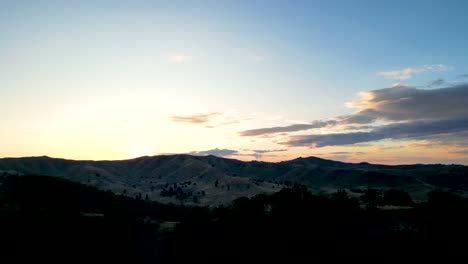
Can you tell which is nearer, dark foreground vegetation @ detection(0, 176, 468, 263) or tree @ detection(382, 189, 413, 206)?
dark foreground vegetation @ detection(0, 176, 468, 263)

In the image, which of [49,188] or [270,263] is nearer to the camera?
[270,263]

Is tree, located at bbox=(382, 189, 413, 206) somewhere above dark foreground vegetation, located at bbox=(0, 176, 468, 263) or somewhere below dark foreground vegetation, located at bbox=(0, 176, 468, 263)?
above

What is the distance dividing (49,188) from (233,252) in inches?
3663

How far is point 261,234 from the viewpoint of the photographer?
3797 inches

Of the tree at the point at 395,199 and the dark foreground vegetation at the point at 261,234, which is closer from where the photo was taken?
the dark foreground vegetation at the point at 261,234

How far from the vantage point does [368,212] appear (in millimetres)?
105375

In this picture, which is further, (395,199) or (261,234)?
(395,199)

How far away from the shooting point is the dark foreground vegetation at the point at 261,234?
86.0m

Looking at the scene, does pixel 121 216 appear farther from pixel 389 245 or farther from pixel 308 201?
pixel 389 245

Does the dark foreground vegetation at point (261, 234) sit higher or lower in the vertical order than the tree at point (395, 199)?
lower

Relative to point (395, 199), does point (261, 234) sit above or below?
below

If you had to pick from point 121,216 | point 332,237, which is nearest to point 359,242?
point 332,237

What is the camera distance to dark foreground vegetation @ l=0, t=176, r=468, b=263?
282ft

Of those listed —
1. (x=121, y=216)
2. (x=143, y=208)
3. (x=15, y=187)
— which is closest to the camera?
(x=121, y=216)
